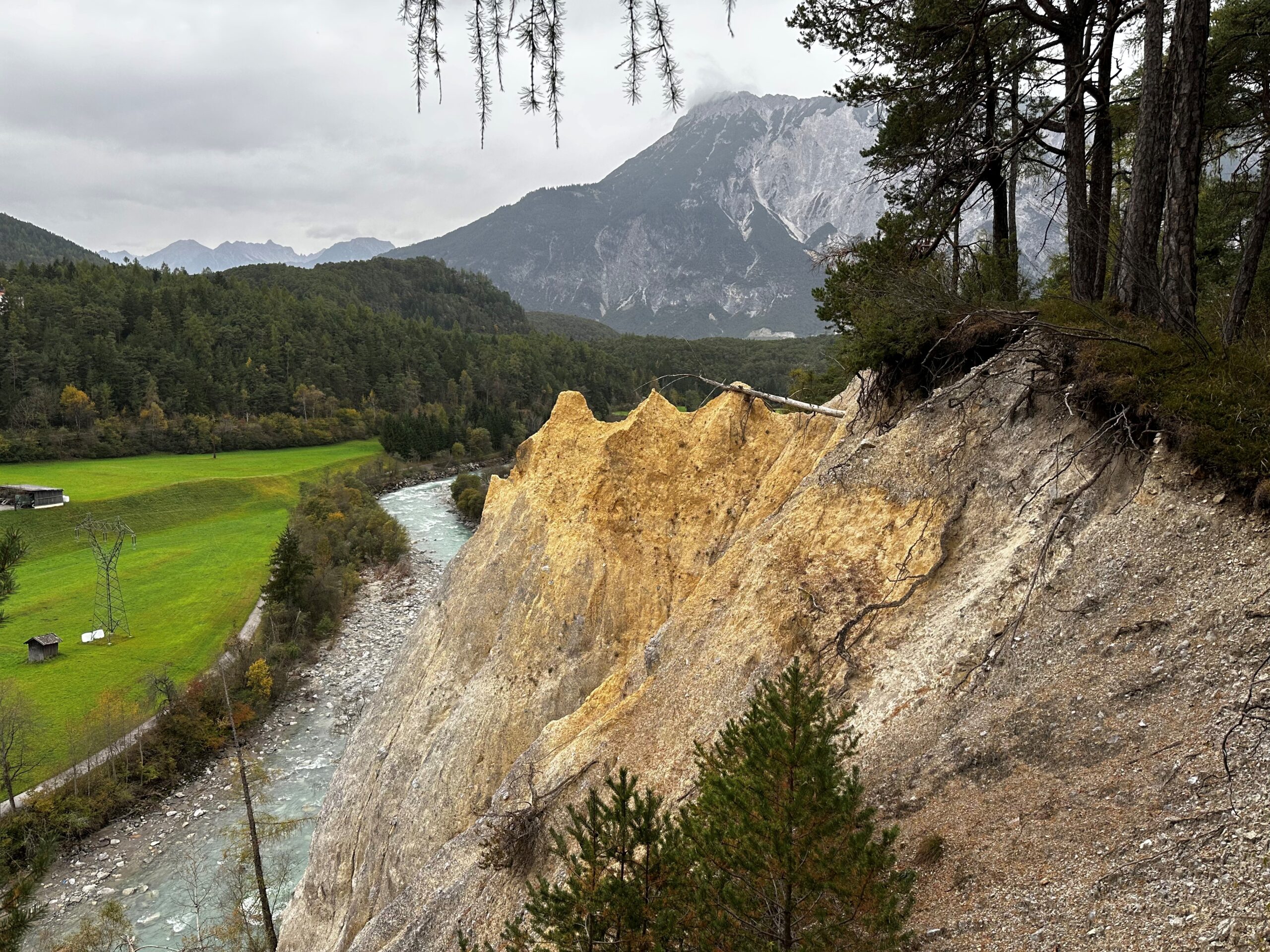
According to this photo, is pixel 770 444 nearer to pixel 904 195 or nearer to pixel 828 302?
pixel 828 302

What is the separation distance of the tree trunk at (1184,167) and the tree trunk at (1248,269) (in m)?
0.60

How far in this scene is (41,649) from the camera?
4066 centimetres

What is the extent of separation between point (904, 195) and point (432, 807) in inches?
595

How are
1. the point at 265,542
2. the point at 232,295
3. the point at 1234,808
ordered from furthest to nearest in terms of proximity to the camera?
the point at 232,295 < the point at 265,542 < the point at 1234,808

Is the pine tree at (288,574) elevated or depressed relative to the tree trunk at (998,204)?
depressed

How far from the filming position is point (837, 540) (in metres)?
9.82

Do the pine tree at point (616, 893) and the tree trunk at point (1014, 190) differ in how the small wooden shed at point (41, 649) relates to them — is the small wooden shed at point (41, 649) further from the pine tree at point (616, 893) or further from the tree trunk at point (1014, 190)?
the tree trunk at point (1014, 190)

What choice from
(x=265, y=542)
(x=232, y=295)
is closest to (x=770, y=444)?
(x=265, y=542)

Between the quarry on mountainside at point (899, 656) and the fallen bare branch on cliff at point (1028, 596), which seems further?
the fallen bare branch on cliff at point (1028, 596)

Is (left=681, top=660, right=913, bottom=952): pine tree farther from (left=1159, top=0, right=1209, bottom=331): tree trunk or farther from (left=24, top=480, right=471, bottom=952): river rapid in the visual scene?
(left=24, top=480, right=471, bottom=952): river rapid

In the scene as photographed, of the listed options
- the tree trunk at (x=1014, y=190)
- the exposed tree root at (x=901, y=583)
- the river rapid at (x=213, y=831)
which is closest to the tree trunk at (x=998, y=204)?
the tree trunk at (x=1014, y=190)

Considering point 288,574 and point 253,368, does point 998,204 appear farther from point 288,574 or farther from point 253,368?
point 253,368

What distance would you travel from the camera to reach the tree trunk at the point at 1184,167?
26.9 ft

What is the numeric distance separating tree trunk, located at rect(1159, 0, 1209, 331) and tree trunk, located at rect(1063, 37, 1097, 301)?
1.55m
